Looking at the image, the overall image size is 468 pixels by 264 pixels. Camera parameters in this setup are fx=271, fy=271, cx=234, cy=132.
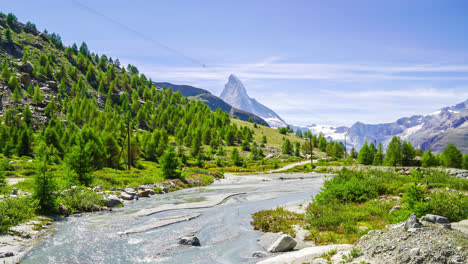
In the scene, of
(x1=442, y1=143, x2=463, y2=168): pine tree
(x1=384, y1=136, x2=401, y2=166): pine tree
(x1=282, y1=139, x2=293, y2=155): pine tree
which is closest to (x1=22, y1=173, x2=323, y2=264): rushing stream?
(x1=384, y1=136, x2=401, y2=166): pine tree

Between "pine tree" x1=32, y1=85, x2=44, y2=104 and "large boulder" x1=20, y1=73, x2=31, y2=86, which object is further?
"large boulder" x1=20, y1=73, x2=31, y2=86

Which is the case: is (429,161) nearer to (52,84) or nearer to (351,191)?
(351,191)

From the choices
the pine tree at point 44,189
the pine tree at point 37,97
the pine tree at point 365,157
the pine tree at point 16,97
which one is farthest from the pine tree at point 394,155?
the pine tree at point 16,97

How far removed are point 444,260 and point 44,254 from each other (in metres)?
23.4

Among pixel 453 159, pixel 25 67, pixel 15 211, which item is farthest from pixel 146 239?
pixel 25 67

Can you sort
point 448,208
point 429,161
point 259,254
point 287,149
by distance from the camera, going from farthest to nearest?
point 287,149 → point 429,161 → point 448,208 → point 259,254

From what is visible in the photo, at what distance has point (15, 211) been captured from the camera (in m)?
23.8

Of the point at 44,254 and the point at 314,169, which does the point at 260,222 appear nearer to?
the point at 44,254

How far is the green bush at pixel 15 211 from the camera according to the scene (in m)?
21.5

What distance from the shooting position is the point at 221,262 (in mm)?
18125

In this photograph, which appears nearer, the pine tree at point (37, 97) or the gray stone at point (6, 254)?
the gray stone at point (6, 254)

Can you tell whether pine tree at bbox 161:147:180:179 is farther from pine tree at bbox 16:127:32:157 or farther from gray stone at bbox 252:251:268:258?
pine tree at bbox 16:127:32:157

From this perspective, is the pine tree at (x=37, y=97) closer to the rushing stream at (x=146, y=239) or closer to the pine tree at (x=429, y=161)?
the rushing stream at (x=146, y=239)

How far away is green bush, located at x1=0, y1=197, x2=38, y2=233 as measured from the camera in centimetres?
2154
